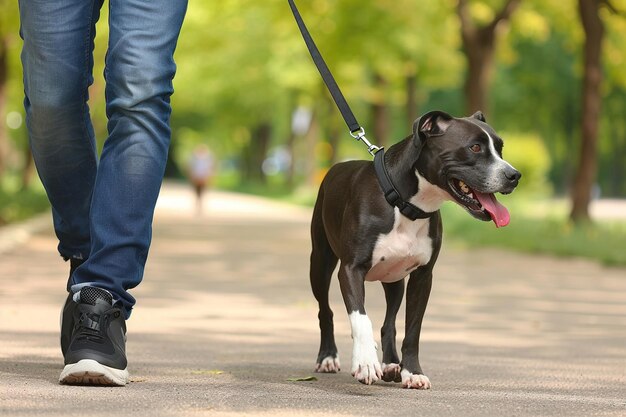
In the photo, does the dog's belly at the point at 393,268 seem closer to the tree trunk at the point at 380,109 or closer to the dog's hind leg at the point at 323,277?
the dog's hind leg at the point at 323,277

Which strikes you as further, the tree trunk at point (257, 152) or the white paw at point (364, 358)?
the tree trunk at point (257, 152)

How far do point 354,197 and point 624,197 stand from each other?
58.5 metres

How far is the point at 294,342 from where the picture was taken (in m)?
6.82

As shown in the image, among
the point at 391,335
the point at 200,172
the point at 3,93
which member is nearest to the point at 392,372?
the point at 391,335

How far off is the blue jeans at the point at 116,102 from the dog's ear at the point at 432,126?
91 cm

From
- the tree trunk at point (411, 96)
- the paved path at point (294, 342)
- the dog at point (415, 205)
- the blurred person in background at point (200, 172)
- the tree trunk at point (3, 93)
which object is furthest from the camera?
the tree trunk at point (411, 96)

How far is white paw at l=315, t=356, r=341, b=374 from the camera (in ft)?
17.3

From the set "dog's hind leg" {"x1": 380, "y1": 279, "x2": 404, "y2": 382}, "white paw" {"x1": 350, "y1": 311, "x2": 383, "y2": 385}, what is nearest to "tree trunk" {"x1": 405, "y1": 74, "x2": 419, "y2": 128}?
"dog's hind leg" {"x1": 380, "y1": 279, "x2": 404, "y2": 382}

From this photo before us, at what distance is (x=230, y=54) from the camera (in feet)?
145

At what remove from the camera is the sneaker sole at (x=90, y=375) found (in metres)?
4.14

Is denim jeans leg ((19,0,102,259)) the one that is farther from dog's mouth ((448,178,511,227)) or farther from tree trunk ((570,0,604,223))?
tree trunk ((570,0,604,223))

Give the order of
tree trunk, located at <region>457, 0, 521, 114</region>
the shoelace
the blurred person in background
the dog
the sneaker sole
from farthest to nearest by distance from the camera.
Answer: the blurred person in background
tree trunk, located at <region>457, 0, 521, 114</region>
the dog
the shoelace
the sneaker sole

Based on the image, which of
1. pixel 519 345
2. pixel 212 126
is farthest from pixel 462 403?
pixel 212 126

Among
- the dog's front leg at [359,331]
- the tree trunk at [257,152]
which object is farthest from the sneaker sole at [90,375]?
the tree trunk at [257,152]
